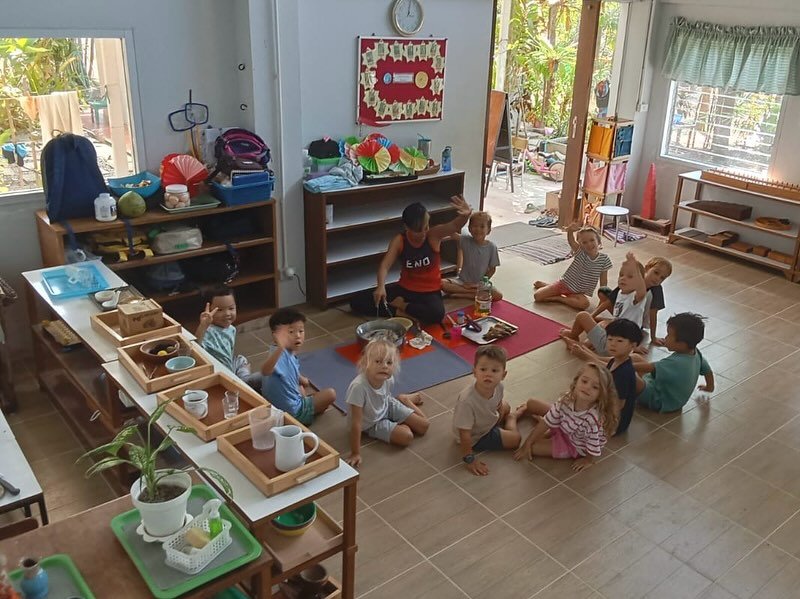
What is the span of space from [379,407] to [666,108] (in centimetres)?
535

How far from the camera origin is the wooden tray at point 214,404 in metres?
2.65

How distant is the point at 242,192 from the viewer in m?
4.93

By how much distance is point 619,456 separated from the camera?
13.2 feet

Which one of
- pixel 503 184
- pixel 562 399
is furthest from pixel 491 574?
pixel 503 184

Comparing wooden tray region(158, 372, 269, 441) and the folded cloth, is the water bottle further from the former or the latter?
wooden tray region(158, 372, 269, 441)

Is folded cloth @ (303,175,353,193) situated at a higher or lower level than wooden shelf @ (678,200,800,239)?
higher

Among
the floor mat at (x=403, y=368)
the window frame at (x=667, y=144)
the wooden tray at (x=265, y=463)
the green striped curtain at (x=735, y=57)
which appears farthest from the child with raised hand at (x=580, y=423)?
the green striped curtain at (x=735, y=57)

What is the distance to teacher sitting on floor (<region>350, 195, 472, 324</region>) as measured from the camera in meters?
5.43

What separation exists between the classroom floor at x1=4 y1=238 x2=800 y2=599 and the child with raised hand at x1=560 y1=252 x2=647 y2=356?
0.77ft

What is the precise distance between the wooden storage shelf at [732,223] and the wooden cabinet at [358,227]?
256cm

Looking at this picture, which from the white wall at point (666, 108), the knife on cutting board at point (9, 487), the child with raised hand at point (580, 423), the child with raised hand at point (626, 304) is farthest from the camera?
the white wall at point (666, 108)

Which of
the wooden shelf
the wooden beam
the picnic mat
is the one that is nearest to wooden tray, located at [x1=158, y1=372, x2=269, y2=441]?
the picnic mat

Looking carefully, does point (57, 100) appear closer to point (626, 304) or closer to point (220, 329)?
point (220, 329)

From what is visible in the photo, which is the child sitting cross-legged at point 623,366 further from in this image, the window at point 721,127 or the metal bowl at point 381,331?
the window at point 721,127
